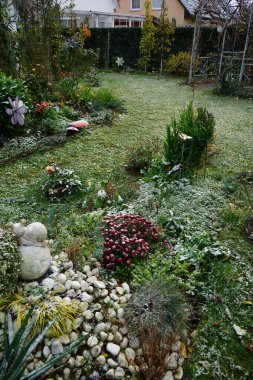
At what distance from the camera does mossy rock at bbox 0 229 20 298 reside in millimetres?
2195

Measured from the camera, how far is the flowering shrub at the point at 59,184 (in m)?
4.08

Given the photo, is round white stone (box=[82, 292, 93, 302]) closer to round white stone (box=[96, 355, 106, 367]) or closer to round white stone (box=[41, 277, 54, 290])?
round white stone (box=[41, 277, 54, 290])

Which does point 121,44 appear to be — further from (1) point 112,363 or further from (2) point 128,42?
(1) point 112,363

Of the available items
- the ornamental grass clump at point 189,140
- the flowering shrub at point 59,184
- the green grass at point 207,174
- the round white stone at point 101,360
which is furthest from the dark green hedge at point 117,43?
the round white stone at point 101,360

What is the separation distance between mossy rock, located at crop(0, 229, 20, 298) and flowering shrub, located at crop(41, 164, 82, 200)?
169 centimetres

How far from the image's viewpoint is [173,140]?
441 cm

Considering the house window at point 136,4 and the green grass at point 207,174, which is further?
the house window at point 136,4

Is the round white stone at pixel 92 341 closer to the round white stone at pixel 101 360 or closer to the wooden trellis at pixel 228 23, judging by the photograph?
the round white stone at pixel 101 360

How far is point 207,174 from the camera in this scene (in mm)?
4789

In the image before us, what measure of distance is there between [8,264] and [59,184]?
2000 mm

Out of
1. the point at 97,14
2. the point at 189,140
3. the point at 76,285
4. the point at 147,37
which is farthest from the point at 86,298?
the point at 97,14

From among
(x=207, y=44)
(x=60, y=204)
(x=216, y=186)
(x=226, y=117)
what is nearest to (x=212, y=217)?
(x=216, y=186)

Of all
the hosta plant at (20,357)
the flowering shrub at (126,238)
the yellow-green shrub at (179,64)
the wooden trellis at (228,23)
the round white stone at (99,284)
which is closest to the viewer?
the hosta plant at (20,357)

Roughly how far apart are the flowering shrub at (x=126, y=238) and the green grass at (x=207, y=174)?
660 millimetres
